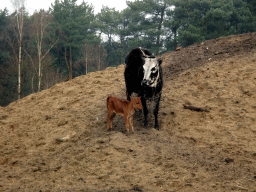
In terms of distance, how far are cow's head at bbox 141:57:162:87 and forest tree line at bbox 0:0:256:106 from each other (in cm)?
1663

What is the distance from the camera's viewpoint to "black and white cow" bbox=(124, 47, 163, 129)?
19.6 ft

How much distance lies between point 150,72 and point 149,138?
69.3 inches

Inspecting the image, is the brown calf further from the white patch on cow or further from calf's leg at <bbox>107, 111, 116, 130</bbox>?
the white patch on cow

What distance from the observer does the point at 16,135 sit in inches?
297

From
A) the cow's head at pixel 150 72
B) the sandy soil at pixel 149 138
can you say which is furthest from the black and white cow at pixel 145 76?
the sandy soil at pixel 149 138

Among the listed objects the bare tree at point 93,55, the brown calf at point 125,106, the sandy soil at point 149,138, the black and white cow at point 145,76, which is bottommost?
the sandy soil at point 149,138

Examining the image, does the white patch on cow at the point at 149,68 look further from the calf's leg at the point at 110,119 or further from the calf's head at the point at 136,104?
the calf's leg at the point at 110,119

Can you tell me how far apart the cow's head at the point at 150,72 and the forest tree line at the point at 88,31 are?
16.6 m

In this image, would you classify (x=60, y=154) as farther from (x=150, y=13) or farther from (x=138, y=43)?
(x=150, y=13)

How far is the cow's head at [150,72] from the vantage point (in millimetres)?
5824

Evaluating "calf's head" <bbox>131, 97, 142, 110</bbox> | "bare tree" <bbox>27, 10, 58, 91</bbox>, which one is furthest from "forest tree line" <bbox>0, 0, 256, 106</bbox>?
"calf's head" <bbox>131, 97, 142, 110</bbox>

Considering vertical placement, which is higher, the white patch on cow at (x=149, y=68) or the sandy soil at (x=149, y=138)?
the white patch on cow at (x=149, y=68)

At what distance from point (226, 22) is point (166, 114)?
19134mm

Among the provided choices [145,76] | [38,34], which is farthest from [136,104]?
[38,34]
